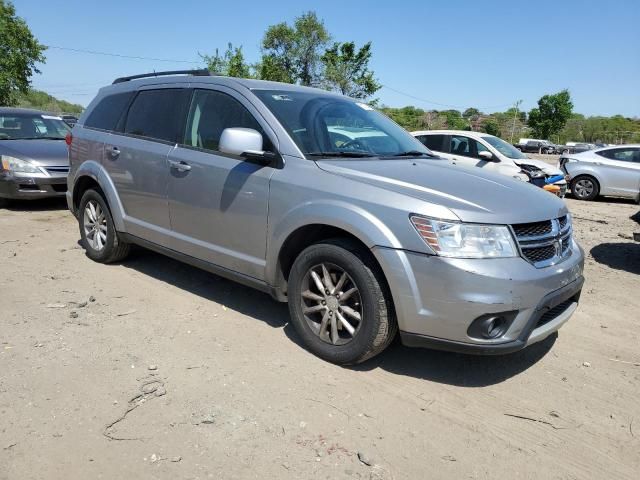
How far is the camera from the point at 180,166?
14.2 feet

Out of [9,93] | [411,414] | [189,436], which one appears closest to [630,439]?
[411,414]

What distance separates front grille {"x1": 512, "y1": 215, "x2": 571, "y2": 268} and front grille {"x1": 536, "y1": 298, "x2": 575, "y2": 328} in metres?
0.31

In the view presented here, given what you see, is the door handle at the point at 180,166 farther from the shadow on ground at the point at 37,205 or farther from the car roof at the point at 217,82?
the shadow on ground at the point at 37,205

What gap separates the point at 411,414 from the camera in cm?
302

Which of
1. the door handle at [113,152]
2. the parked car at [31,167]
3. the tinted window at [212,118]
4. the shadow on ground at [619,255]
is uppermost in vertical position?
the tinted window at [212,118]

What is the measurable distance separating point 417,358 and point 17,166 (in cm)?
706

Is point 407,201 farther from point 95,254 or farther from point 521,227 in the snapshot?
point 95,254

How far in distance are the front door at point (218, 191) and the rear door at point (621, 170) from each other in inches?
463

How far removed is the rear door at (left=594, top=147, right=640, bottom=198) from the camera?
42.0ft

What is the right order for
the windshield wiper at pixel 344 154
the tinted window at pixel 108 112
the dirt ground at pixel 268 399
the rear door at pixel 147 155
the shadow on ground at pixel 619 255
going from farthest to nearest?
the shadow on ground at pixel 619 255 → the tinted window at pixel 108 112 → the rear door at pixel 147 155 → the windshield wiper at pixel 344 154 → the dirt ground at pixel 268 399

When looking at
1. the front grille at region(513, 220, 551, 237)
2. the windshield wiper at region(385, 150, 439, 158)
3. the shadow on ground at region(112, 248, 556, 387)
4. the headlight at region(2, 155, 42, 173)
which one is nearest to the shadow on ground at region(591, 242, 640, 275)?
the shadow on ground at region(112, 248, 556, 387)

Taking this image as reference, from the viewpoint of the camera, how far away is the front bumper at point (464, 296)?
9.64 feet

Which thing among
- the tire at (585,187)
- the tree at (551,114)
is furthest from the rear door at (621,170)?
the tree at (551,114)

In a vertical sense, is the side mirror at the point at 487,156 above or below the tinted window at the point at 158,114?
below
